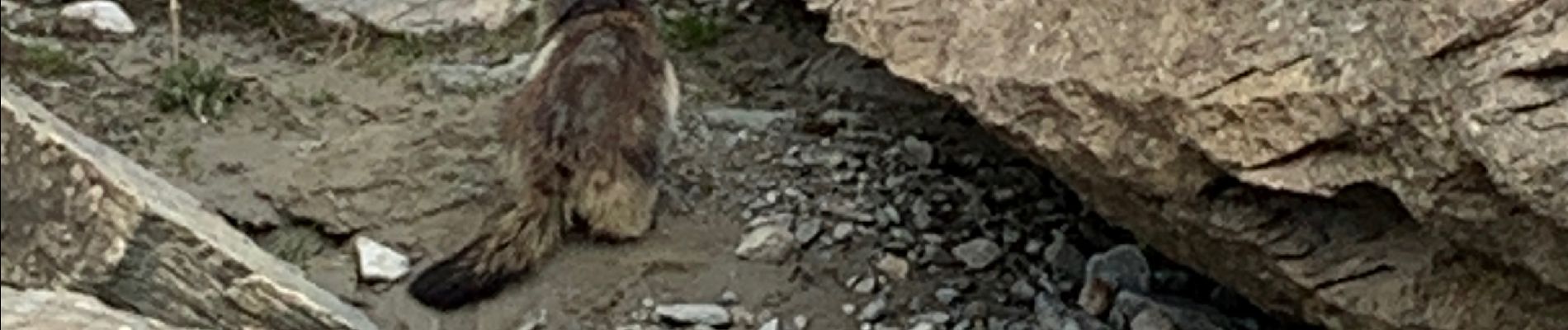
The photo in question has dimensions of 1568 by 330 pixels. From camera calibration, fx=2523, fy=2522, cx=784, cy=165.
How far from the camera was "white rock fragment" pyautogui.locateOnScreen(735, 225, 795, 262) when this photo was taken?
17.2 ft

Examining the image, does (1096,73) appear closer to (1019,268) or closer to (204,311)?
(1019,268)

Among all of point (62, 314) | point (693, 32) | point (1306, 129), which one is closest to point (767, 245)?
point (693, 32)

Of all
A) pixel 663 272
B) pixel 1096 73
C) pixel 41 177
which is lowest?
pixel 663 272

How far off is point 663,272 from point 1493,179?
209cm

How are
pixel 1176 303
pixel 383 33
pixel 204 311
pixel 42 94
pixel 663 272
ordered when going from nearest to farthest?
pixel 204 311
pixel 1176 303
pixel 663 272
pixel 42 94
pixel 383 33

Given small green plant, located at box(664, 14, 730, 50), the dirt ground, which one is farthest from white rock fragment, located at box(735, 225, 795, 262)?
small green plant, located at box(664, 14, 730, 50)

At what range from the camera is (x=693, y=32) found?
6250 millimetres

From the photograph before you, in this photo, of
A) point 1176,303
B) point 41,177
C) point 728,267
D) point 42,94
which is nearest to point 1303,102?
point 1176,303

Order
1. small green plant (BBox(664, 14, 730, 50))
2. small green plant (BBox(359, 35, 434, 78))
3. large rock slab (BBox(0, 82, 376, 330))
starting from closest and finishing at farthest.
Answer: large rock slab (BBox(0, 82, 376, 330)) < small green plant (BBox(359, 35, 434, 78)) < small green plant (BBox(664, 14, 730, 50))

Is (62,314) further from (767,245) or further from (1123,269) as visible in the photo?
(1123,269)

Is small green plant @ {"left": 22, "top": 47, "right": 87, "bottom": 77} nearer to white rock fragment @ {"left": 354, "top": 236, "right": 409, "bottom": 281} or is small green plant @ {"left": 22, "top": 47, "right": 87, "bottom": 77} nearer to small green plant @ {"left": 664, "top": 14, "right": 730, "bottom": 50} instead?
white rock fragment @ {"left": 354, "top": 236, "right": 409, "bottom": 281}

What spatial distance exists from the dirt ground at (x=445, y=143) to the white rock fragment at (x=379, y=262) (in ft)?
0.10

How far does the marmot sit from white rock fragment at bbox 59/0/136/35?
113 centimetres

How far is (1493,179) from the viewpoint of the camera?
3.57 meters
